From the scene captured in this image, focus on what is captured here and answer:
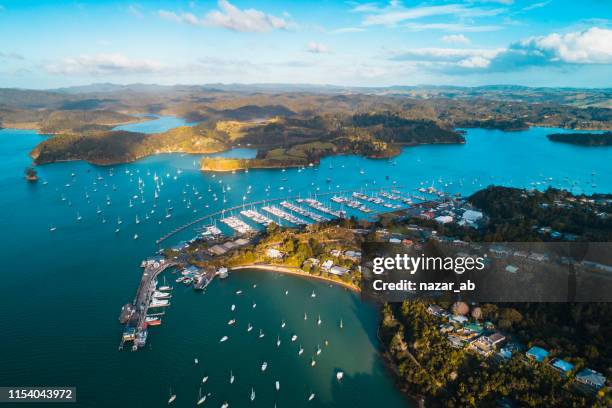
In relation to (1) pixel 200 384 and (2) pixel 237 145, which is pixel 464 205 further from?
(2) pixel 237 145

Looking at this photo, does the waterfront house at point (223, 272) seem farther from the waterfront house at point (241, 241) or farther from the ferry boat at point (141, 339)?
the ferry boat at point (141, 339)

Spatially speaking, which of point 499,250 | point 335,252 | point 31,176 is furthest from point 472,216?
point 31,176

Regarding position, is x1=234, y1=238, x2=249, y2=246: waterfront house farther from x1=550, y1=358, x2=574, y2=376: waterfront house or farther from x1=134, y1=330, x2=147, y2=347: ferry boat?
x1=550, y1=358, x2=574, y2=376: waterfront house

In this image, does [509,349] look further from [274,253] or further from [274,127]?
[274,127]

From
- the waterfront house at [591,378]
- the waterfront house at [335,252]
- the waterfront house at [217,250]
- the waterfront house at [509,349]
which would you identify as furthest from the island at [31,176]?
the waterfront house at [591,378]

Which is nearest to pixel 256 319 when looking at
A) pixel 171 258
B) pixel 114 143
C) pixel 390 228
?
pixel 171 258

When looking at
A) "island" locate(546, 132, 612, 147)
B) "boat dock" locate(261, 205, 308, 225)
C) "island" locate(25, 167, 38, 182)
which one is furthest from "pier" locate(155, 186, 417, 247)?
"island" locate(546, 132, 612, 147)
